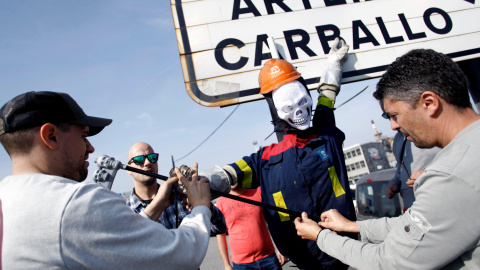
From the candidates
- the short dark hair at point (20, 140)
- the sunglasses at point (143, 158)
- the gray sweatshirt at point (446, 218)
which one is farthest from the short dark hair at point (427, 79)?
the sunglasses at point (143, 158)

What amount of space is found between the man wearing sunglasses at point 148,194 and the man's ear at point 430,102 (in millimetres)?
1599

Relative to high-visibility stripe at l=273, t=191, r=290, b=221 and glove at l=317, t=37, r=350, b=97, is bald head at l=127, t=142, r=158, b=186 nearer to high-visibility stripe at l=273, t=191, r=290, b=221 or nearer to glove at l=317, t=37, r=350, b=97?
high-visibility stripe at l=273, t=191, r=290, b=221

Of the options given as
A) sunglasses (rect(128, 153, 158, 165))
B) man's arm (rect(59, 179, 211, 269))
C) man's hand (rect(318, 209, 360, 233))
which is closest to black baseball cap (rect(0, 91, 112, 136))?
man's arm (rect(59, 179, 211, 269))

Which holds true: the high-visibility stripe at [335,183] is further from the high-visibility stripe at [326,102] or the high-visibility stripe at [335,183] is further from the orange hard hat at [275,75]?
the orange hard hat at [275,75]

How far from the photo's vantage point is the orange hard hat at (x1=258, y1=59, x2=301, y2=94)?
6.88 ft

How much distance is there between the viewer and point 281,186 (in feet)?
6.59

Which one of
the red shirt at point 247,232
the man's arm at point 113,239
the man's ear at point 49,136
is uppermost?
the man's ear at point 49,136

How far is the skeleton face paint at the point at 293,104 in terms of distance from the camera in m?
2.07

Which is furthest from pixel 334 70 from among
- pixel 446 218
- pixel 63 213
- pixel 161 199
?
pixel 63 213

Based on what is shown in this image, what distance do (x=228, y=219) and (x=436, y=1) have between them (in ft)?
10.7

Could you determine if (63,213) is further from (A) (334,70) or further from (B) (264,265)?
(B) (264,265)

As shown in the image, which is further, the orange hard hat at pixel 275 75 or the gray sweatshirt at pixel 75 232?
the orange hard hat at pixel 275 75

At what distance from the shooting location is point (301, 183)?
1.97 metres

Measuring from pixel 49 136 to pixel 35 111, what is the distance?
0.11 m
